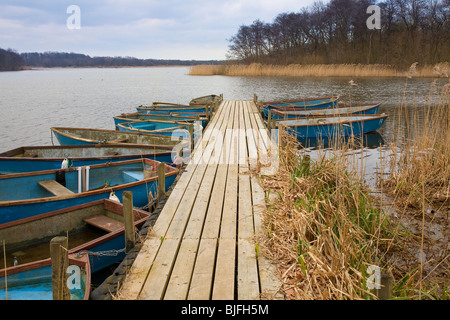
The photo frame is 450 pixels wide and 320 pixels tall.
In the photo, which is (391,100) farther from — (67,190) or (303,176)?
(67,190)

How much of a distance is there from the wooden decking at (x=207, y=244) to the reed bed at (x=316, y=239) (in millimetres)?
172

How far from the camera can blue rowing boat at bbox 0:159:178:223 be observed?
4939 millimetres

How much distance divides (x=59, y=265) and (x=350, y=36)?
49.7 m

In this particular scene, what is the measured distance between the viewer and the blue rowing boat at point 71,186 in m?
4.94

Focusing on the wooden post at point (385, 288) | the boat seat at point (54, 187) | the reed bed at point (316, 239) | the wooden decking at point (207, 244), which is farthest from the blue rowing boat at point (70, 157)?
the wooden post at point (385, 288)

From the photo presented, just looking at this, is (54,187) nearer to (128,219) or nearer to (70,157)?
(70,157)

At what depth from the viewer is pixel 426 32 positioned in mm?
39031

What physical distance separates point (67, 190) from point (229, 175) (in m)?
2.77

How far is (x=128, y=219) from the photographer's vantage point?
3.47 metres

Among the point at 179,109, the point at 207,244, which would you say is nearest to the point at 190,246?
the point at 207,244

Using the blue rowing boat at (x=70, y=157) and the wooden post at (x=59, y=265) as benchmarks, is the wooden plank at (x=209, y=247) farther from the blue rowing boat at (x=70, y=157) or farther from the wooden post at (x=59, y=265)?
the blue rowing boat at (x=70, y=157)

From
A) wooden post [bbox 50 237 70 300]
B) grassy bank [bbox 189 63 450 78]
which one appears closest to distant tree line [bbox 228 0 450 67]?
grassy bank [bbox 189 63 450 78]

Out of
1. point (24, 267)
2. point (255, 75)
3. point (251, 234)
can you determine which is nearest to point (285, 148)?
point (251, 234)
